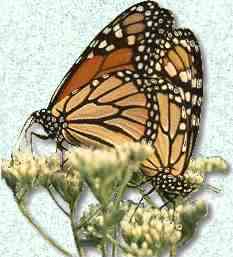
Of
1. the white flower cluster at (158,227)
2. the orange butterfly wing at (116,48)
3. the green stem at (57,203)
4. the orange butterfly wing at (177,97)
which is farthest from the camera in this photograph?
the orange butterfly wing at (116,48)

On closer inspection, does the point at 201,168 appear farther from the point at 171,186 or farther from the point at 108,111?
the point at 108,111

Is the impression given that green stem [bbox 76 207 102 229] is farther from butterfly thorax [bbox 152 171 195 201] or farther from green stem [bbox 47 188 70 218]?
butterfly thorax [bbox 152 171 195 201]

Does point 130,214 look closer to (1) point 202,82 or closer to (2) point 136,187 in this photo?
(2) point 136,187

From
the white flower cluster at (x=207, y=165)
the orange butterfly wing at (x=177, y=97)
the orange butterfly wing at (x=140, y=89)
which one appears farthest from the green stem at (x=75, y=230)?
the white flower cluster at (x=207, y=165)

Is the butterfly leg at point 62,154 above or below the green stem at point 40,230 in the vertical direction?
above

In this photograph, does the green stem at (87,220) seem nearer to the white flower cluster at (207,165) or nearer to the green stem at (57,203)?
the green stem at (57,203)

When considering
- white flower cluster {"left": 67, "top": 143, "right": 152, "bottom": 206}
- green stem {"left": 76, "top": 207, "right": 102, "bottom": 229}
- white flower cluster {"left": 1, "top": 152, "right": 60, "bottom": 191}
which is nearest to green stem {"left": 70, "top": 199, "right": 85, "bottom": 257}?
green stem {"left": 76, "top": 207, "right": 102, "bottom": 229}
